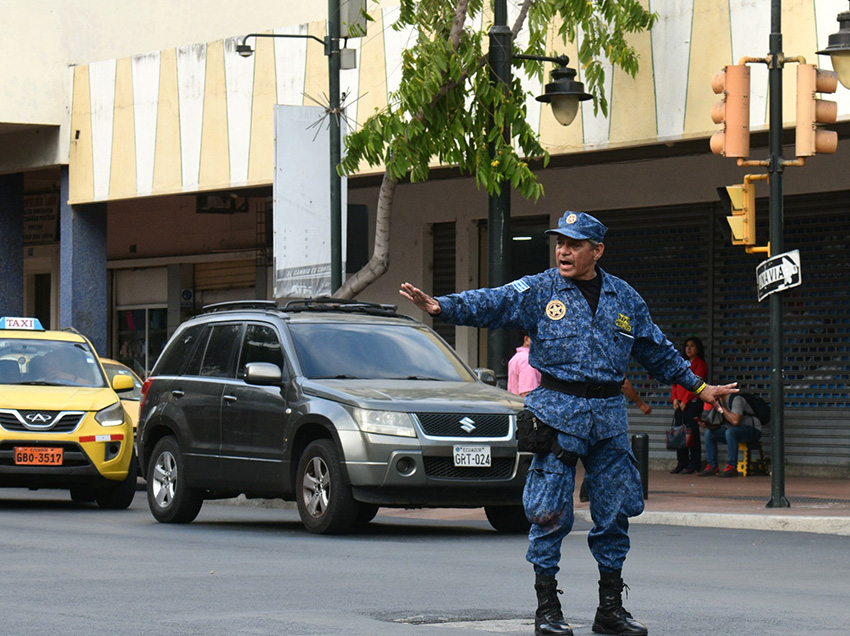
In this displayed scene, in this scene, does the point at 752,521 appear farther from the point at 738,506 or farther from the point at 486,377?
the point at 486,377

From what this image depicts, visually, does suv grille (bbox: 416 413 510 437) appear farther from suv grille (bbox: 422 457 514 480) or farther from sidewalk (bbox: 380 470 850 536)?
sidewalk (bbox: 380 470 850 536)

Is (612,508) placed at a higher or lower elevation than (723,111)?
lower

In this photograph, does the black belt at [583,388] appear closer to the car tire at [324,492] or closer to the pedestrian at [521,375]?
the car tire at [324,492]

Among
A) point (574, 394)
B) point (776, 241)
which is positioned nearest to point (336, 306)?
point (776, 241)

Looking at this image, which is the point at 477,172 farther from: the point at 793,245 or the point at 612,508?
the point at 612,508

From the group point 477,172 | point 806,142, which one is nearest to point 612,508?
point 806,142

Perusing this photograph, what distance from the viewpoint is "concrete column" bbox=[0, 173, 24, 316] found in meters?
29.8

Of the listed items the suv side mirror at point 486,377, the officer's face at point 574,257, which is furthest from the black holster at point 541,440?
the suv side mirror at point 486,377

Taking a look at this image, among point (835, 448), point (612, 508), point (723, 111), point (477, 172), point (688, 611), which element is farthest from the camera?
point (835, 448)

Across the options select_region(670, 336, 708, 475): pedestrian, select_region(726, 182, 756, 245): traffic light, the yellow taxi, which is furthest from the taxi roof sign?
select_region(670, 336, 708, 475): pedestrian

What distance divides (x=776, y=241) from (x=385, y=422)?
4527 mm

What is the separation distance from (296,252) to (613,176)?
5.87 metres

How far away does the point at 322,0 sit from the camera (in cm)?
3306

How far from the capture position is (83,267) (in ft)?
92.9
